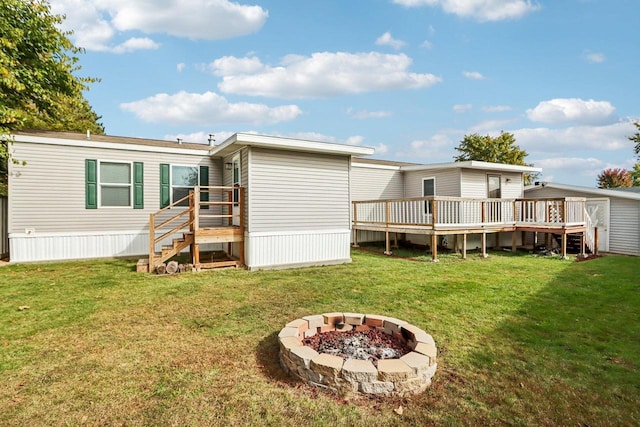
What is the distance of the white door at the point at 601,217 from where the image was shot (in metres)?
11.7

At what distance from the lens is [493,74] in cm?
1154

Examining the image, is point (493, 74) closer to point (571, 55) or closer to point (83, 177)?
point (571, 55)

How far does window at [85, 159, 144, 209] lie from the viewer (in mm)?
8992

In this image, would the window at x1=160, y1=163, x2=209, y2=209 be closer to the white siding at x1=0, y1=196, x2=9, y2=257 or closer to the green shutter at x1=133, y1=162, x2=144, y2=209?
the green shutter at x1=133, y1=162, x2=144, y2=209

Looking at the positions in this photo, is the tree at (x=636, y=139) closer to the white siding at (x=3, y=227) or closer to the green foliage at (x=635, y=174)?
the green foliage at (x=635, y=174)

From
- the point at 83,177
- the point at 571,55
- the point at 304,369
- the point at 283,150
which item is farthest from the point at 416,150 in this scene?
the point at 304,369

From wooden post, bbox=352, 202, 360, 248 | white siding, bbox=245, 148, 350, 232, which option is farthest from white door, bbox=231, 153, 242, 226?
wooden post, bbox=352, 202, 360, 248

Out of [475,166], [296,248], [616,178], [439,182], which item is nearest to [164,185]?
[296,248]

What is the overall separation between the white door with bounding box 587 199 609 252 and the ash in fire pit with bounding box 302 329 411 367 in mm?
12698

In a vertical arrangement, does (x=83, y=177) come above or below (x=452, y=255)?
above

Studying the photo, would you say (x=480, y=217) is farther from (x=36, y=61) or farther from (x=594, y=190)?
(x=36, y=61)

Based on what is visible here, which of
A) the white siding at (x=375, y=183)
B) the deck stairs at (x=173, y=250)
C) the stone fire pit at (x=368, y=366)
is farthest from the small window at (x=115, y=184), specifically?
the stone fire pit at (x=368, y=366)

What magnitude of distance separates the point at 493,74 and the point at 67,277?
14221 millimetres

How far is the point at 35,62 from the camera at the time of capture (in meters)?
10.0
